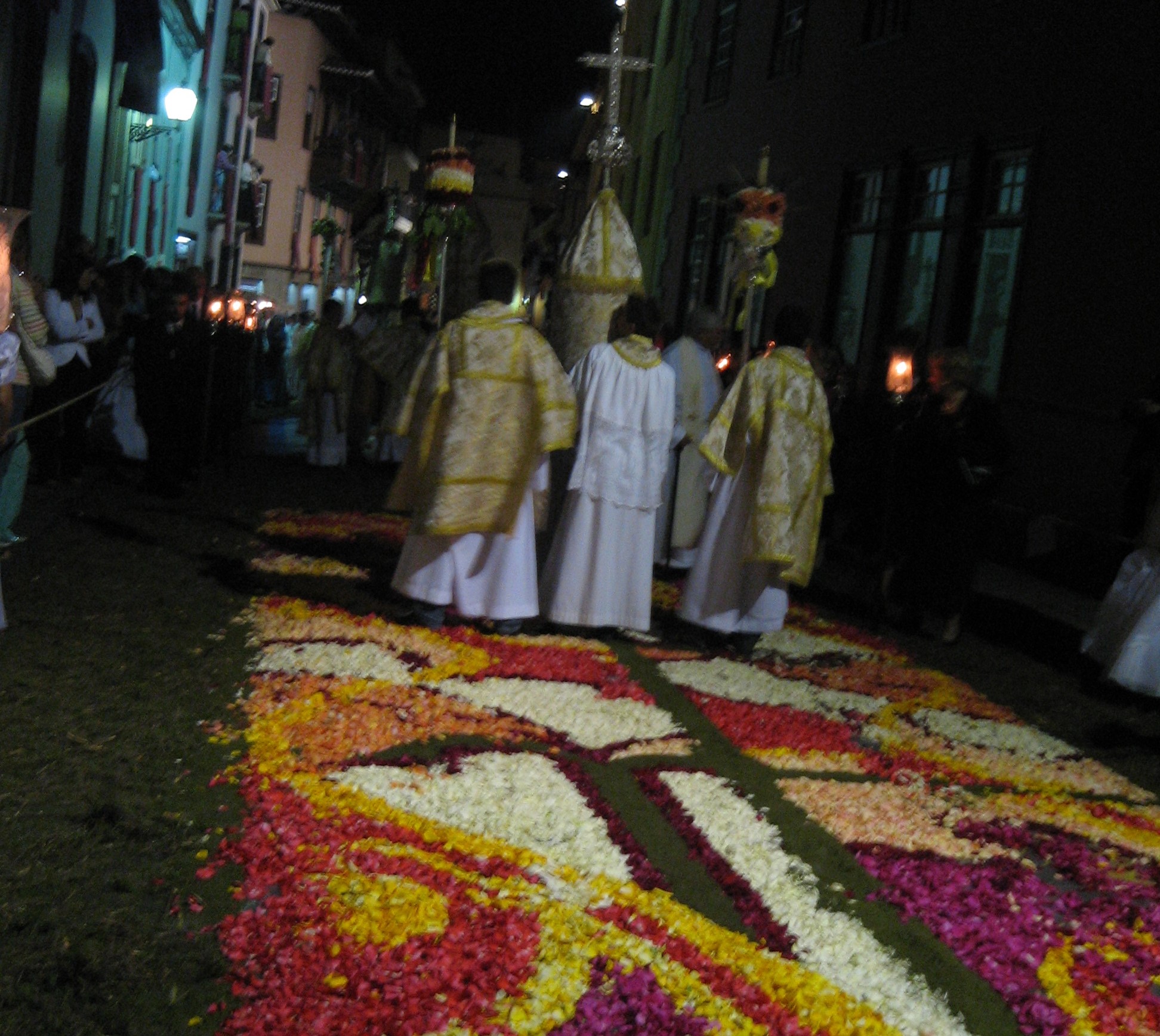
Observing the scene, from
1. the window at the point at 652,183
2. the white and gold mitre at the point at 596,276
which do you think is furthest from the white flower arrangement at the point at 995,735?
the window at the point at 652,183

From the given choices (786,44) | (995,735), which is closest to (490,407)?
(995,735)

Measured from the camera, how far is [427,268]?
13383mm

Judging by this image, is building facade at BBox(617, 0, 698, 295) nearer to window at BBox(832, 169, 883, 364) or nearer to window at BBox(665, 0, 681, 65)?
window at BBox(665, 0, 681, 65)

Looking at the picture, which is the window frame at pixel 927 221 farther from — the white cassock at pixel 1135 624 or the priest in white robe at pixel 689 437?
the white cassock at pixel 1135 624

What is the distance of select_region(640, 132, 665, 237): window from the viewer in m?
26.0

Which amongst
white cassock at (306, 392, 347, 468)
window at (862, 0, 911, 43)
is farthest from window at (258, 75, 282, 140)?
window at (862, 0, 911, 43)

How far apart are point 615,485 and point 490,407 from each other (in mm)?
796

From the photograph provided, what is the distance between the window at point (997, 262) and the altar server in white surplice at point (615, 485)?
625 cm

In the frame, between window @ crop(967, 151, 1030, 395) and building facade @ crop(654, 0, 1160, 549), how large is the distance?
24 mm

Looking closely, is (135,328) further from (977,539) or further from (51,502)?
(977,539)

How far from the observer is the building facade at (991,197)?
1188cm

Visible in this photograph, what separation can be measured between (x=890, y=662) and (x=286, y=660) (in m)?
3.47

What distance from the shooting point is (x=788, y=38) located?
65.5 feet


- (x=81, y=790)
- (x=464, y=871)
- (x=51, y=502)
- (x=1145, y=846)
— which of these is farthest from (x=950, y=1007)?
(x=51, y=502)
